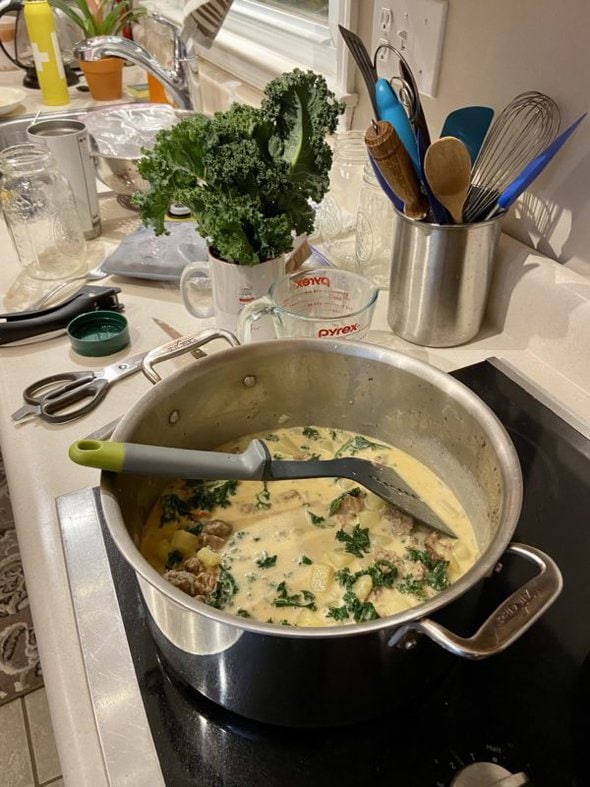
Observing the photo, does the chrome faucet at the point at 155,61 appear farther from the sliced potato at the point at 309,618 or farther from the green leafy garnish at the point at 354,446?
the sliced potato at the point at 309,618

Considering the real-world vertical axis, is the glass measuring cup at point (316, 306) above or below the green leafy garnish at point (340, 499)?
above

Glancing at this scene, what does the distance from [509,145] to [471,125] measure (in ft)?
0.20

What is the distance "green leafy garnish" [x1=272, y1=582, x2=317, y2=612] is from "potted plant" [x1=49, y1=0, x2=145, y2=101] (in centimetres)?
180

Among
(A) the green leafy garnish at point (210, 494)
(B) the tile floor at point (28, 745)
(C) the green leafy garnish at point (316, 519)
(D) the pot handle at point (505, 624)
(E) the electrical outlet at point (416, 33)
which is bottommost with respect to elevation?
(B) the tile floor at point (28, 745)

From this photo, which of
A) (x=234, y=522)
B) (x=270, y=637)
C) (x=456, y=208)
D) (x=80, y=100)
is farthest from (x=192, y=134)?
(x=80, y=100)

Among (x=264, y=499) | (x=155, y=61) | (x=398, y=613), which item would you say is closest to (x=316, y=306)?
(x=264, y=499)

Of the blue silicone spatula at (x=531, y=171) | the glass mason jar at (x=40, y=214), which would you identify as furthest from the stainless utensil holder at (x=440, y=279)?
the glass mason jar at (x=40, y=214)

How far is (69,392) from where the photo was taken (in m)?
0.83

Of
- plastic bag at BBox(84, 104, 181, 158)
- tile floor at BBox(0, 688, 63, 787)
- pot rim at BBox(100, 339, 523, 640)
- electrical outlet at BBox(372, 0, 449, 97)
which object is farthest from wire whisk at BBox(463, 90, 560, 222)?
tile floor at BBox(0, 688, 63, 787)

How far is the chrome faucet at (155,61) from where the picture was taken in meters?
1.35

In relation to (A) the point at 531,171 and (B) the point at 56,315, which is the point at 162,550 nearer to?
(B) the point at 56,315

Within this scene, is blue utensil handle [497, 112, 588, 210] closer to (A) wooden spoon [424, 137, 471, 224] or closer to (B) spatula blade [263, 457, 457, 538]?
(A) wooden spoon [424, 137, 471, 224]

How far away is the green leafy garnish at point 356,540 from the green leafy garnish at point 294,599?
73 millimetres

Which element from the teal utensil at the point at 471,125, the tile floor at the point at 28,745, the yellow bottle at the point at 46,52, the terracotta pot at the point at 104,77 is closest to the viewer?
the teal utensil at the point at 471,125
